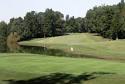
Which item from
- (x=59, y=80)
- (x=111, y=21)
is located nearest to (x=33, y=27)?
(x=111, y=21)

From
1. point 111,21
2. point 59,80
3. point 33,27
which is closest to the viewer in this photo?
point 59,80

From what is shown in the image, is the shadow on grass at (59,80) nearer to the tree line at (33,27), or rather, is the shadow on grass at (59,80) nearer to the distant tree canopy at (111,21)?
the distant tree canopy at (111,21)

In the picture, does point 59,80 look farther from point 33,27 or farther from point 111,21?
point 33,27

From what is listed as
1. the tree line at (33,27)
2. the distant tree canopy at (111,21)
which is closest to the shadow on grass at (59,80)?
the distant tree canopy at (111,21)

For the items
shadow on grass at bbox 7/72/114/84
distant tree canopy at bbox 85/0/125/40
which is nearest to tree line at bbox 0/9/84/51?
distant tree canopy at bbox 85/0/125/40

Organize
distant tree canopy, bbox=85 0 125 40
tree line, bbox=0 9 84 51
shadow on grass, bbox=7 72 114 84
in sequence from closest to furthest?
1. shadow on grass, bbox=7 72 114 84
2. distant tree canopy, bbox=85 0 125 40
3. tree line, bbox=0 9 84 51

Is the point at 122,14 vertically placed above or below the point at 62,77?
above

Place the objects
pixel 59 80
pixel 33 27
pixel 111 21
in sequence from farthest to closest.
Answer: pixel 33 27 → pixel 111 21 → pixel 59 80

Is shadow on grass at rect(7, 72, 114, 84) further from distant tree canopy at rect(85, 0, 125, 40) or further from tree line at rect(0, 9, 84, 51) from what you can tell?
tree line at rect(0, 9, 84, 51)

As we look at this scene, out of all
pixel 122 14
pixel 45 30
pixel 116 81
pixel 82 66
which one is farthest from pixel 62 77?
pixel 45 30

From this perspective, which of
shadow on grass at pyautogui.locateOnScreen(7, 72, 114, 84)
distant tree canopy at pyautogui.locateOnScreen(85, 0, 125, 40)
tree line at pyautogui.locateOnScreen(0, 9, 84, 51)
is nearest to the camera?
shadow on grass at pyautogui.locateOnScreen(7, 72, 114, 84)

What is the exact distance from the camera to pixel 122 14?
120 m

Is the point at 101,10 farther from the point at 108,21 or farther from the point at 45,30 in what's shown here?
the point at 45,30

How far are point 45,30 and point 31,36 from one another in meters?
8.88
